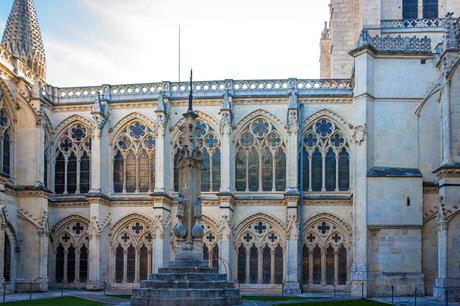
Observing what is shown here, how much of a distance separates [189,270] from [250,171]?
19751 mm

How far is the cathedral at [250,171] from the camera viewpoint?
3778 cm

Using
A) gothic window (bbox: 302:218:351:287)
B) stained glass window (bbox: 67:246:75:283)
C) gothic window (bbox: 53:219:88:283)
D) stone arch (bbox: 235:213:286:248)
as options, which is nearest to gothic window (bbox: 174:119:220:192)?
stone arch (bbox: 235:213:286:248)

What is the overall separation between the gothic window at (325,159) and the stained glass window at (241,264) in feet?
17.4

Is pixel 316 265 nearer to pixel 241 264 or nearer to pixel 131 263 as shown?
pixel 241 264

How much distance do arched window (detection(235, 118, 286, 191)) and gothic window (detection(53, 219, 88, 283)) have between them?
10188 millimetres

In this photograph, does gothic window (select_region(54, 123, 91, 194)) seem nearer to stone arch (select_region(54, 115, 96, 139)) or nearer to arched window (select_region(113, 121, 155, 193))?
stone arch (select_region(54, 115, 96, 139))

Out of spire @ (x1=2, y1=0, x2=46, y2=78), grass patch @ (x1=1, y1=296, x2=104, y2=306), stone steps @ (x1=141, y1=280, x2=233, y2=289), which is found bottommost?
grass patch @ (x1=1, y1=296, x2=104, y2=306)

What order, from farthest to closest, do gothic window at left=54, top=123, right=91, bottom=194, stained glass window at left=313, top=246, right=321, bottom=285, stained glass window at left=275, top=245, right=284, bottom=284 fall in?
gothic window at left=54, top=123, right=91, bottom=194 → stained glass window at left=275, top=245, right=284, bottom=284 → stained glass window at left=313, top=246, right=321, bottom=285

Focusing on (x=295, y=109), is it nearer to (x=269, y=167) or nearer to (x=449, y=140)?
(x=269, y=167)

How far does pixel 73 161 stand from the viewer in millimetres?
45594

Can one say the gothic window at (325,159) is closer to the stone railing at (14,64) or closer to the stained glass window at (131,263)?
the stained glass window at (131,263)

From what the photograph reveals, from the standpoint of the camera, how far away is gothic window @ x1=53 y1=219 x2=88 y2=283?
146 feet

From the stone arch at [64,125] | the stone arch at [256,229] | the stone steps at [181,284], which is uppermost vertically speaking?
the stone arch at [64,125]

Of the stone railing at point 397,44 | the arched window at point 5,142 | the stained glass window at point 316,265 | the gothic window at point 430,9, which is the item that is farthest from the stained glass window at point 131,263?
the gothic window at point 430,9
